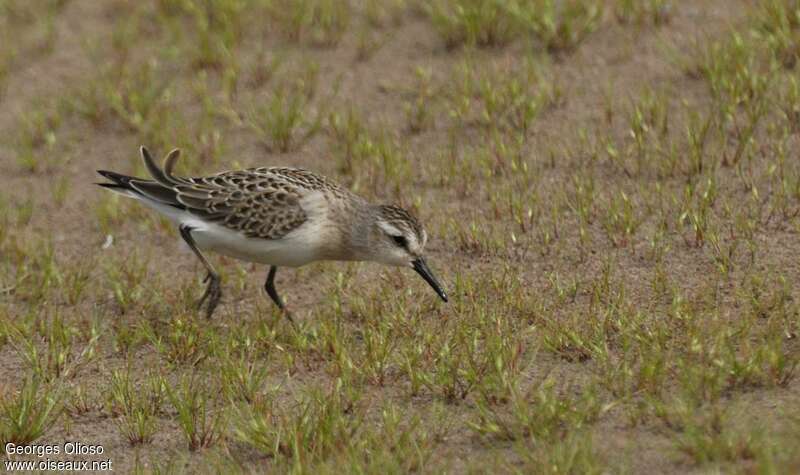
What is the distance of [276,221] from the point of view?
9.15 m

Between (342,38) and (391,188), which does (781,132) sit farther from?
(342,38)

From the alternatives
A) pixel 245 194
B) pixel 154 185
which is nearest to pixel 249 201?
pixel 245 194

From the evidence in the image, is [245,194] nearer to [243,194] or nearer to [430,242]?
[243,194]

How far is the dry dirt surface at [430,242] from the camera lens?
7.51 m

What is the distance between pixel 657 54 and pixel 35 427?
21.3 ft

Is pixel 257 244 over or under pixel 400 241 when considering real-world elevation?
under

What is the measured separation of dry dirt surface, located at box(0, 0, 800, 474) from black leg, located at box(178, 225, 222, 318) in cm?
13

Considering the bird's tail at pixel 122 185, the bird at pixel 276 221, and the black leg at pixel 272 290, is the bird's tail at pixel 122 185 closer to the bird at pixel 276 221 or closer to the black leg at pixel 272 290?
the bird at pixel 276 221

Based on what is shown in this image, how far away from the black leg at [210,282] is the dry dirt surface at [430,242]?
135mm

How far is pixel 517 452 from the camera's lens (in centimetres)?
Answer: 725

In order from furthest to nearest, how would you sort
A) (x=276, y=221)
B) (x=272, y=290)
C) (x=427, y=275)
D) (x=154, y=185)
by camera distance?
(x=154, y=185)
(x=272, y=290)
(x=276, y=221)
(x=427, y=275)

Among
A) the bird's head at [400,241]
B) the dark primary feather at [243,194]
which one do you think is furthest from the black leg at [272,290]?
the bird's head at [400,241]

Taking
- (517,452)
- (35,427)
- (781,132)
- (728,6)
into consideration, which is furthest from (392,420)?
(728,6)

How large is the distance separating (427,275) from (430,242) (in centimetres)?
108
